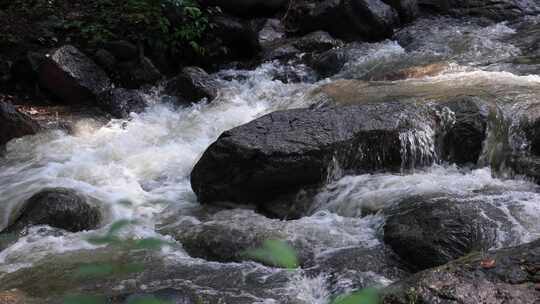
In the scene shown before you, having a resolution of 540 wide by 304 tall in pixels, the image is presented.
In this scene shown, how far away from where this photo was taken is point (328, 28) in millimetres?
10898

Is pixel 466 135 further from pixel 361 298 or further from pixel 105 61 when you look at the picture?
pixel 105 61

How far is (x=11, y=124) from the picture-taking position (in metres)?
7.48

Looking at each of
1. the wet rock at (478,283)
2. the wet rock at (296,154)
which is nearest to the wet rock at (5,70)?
the wet rock at (296,154)

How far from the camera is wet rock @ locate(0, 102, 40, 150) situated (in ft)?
24.3

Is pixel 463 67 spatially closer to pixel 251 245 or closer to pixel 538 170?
pixel 538 170

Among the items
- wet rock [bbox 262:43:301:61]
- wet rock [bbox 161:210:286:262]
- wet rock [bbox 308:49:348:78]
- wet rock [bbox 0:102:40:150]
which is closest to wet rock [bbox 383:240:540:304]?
wet rock [bbox 161:210:286:262]

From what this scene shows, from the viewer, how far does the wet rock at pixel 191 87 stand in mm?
8914

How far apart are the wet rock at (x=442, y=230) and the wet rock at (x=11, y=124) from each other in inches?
205

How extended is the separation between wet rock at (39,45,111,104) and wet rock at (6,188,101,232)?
367 cm

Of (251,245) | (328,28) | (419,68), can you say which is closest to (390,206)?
(251,245)

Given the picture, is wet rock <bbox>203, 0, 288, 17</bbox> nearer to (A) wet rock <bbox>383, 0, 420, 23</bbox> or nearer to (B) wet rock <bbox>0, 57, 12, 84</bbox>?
(A) wet rock <bbox>383, 0, 420, 23</bbox>

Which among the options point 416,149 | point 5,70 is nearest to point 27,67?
point 5,70

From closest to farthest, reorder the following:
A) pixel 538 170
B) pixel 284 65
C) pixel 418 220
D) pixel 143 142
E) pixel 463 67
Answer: pixel 418 220, pixel 538 170, pixel 143 142, pixel 463 67, pixel 284 65

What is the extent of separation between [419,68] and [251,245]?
4860mm
